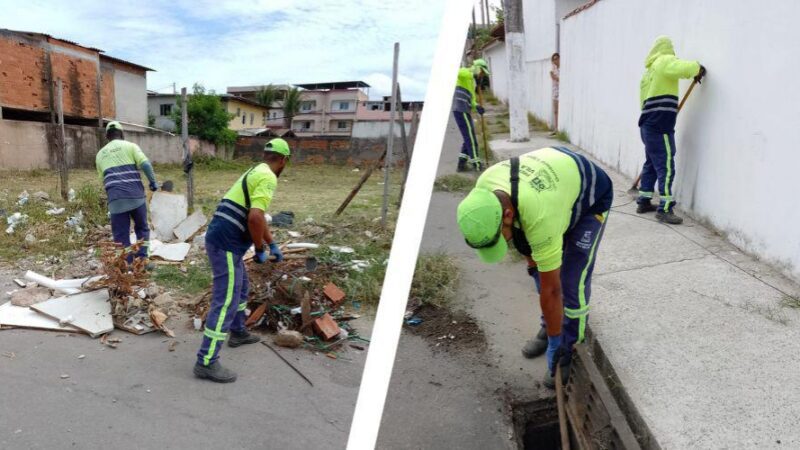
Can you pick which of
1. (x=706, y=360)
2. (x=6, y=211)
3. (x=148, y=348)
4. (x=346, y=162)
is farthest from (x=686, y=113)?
(x=346, y=162)

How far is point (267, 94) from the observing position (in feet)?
132

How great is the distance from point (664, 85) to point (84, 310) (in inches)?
196

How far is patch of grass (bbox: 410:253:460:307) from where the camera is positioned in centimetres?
441

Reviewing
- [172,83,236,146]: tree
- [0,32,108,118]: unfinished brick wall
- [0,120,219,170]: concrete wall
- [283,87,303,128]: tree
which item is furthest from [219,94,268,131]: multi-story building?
[0,32,108,118]: unfinished brick wall

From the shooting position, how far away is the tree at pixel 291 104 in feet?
130

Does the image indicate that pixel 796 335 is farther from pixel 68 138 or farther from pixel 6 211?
pixel 68 138

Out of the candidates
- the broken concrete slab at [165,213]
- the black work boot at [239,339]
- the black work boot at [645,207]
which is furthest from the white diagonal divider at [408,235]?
the broken concrete slab at [165,213]

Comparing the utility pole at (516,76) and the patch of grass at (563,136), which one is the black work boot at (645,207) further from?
the utility pole at (516,76)

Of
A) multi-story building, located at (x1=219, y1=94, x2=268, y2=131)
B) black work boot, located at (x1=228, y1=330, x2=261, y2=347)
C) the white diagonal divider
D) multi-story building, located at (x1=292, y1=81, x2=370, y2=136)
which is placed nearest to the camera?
the white diagonal divider

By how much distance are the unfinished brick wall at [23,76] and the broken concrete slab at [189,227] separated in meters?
11.1

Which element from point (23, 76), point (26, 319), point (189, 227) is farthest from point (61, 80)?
point (26, 319)

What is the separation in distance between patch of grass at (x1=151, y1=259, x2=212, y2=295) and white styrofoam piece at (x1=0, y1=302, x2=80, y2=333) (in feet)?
3.27

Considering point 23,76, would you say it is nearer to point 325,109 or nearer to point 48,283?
point 48,283

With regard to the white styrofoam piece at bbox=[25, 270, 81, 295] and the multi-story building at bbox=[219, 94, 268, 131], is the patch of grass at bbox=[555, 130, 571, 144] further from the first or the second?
the multi-story building at bbox=[219, 94, 268, 131]
